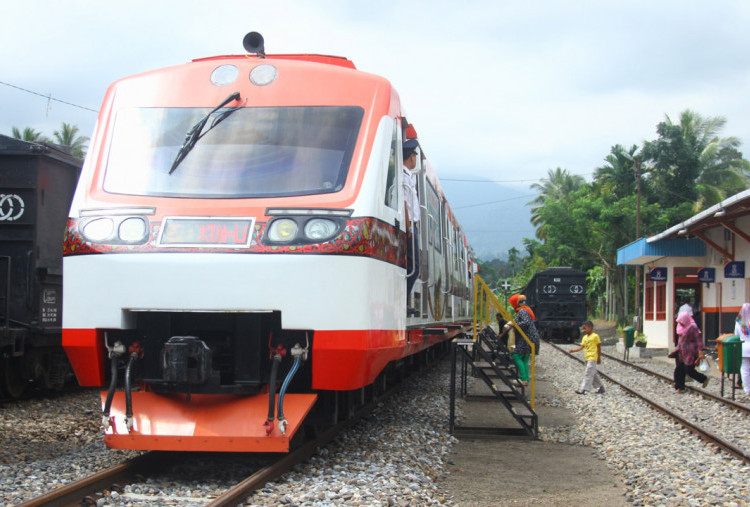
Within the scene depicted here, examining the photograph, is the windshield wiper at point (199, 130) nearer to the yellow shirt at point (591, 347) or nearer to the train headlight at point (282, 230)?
the train headlight at point (282, 230)

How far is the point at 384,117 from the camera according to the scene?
6.36 m

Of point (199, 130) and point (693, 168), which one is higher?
point (693, 168)

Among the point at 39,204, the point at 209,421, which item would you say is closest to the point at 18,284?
the point at 39,204

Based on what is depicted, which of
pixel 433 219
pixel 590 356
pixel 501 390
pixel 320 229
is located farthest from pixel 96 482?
pixel 590 356

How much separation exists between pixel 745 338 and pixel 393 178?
8.02m

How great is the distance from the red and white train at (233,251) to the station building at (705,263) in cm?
1001

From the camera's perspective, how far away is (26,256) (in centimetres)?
1012

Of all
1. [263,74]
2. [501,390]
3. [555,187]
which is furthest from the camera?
[555,187]

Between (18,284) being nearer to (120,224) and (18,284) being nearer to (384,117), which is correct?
(120,224)

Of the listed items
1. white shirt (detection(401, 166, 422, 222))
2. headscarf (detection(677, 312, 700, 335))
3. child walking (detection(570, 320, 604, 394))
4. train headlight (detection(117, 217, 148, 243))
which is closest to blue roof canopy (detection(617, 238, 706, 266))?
headscarf (detection(677, 312, 700, 335))

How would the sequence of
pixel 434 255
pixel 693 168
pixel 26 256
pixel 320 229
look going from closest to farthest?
pixel 320 229
pixel 434 255
pixel 26 256
pixel 693 168

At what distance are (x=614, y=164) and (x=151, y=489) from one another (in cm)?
3934

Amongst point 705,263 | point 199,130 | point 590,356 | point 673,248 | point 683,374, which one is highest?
point 673,248

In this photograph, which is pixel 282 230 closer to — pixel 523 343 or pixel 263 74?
pixel 263 74
